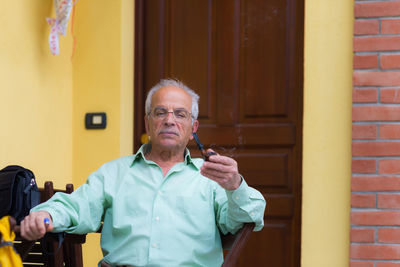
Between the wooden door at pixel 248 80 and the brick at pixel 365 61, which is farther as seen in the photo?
the wooden door at pixel 248 80

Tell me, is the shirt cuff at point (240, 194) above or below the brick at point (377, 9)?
below

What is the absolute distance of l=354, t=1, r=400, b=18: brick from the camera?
8.64 feet

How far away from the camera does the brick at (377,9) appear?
263 centimetres

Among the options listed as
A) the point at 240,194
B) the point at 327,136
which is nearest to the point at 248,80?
the point at 327,136

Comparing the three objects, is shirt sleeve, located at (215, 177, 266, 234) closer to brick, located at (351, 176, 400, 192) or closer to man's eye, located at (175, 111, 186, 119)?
man's eye, located at (175, 111, 186, 119)

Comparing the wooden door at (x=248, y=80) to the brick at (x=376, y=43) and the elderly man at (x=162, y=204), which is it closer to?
the brick at (x=376, y=43)

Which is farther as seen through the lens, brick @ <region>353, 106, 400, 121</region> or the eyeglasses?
brick @ <region>353, 106, 400, 121</region>

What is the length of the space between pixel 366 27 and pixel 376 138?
55 centimetres

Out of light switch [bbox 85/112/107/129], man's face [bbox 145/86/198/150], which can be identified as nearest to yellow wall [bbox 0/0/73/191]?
light switch [bbox 85/112/107/129]

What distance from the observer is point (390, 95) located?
2621mm

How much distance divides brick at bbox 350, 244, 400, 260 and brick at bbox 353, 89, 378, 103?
2.32 feet

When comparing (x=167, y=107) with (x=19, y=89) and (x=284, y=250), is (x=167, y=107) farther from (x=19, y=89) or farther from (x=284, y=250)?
(x=284, y=250)

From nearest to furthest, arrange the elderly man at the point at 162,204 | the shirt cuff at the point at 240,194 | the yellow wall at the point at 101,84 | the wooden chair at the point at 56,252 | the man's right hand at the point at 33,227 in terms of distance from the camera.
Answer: the man's right hand at the point at 33,227, the shirt cuff at the point at 240,194, the elderly man at the point at 162,204, the wooden chair at the point at 56,252, the yellow wall at the point at 101,84

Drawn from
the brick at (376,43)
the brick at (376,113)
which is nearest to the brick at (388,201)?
the brick at (376,113)
